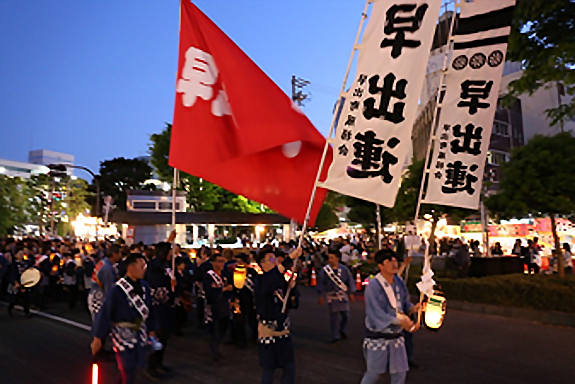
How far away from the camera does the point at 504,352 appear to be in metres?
8.66

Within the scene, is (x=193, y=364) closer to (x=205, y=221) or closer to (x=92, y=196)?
(x=205, y=221)

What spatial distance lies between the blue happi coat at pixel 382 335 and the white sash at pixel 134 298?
7.99ft

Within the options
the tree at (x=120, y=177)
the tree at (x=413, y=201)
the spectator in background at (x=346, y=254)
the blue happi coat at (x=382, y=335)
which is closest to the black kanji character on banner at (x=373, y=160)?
the blue happi coat at (x=382, y=335)

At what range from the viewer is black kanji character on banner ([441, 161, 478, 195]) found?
762 centimetres

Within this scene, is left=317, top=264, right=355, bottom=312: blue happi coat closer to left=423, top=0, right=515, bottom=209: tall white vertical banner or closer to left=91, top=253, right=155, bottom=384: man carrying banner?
left=423, top=0, right=515, bottom=209: tall white vertical banner

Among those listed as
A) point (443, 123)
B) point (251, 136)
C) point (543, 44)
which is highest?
point (543, 44)

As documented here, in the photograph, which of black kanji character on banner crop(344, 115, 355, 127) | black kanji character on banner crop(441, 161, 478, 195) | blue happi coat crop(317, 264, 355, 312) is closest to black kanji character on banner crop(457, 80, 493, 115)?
black kanji character on banner crop(441, 161, 478, 195)

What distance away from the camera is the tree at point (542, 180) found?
14875mm

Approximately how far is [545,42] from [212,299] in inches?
386

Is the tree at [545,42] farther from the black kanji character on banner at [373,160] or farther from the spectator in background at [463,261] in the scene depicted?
the spectator in background at [463,261]

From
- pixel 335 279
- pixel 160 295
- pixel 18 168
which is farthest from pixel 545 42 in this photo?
pixel 18 168

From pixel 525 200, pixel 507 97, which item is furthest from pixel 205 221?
pixel 507 97

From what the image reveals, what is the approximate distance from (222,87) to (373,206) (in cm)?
2025

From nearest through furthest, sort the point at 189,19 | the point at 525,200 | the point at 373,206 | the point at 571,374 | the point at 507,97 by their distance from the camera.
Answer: the point at 189,19, the point at 571,374, the point at 507,97, the point at 525,200, the point at 373,206
